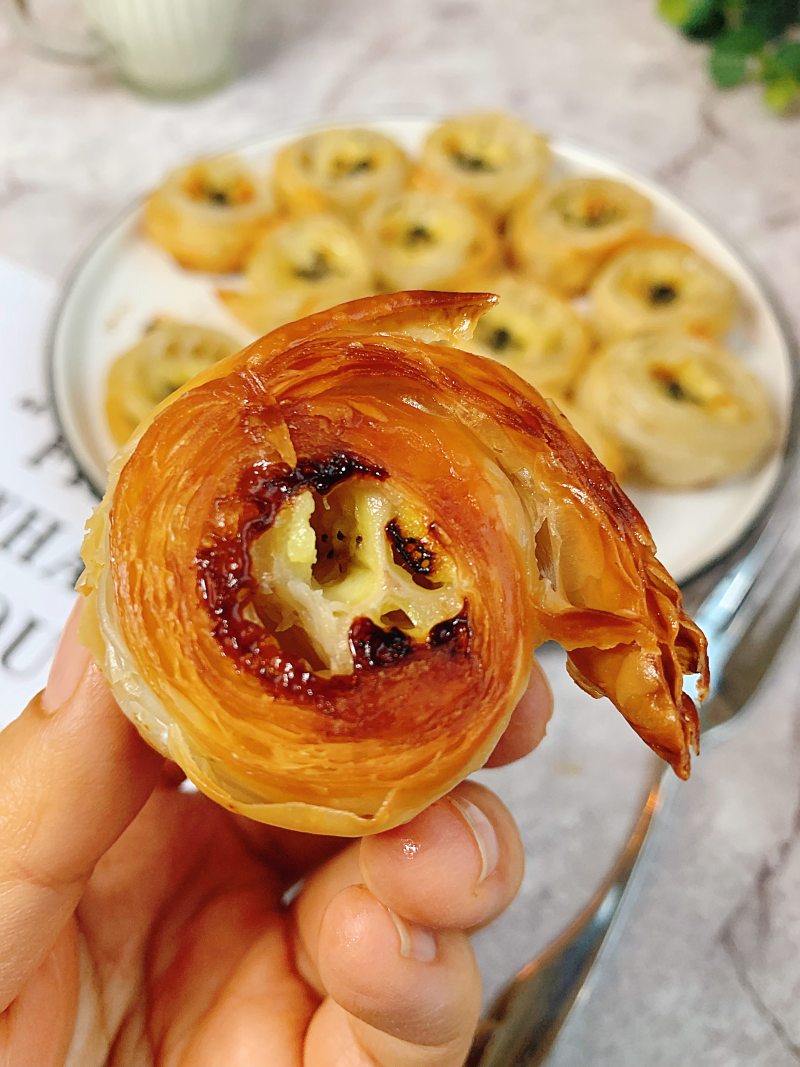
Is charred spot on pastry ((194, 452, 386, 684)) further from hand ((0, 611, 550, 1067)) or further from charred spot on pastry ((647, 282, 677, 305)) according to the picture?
charred spot on pastry ((647, 282, 677, 305))

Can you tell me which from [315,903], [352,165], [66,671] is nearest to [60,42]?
[352,165]

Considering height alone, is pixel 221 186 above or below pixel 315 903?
above

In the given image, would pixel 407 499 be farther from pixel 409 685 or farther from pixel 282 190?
pixel 282 190

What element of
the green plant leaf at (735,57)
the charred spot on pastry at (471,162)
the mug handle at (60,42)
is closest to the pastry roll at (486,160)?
the charred spot on pastry at (471,162)

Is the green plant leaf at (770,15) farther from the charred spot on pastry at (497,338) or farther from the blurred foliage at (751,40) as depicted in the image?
the charred spot on pastry at (497,338)

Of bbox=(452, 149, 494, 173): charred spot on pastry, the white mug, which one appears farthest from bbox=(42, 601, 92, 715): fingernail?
the white mug

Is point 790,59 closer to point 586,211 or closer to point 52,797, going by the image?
point 586,211

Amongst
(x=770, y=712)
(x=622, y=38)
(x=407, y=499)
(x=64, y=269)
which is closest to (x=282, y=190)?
(x=64, y=269)
